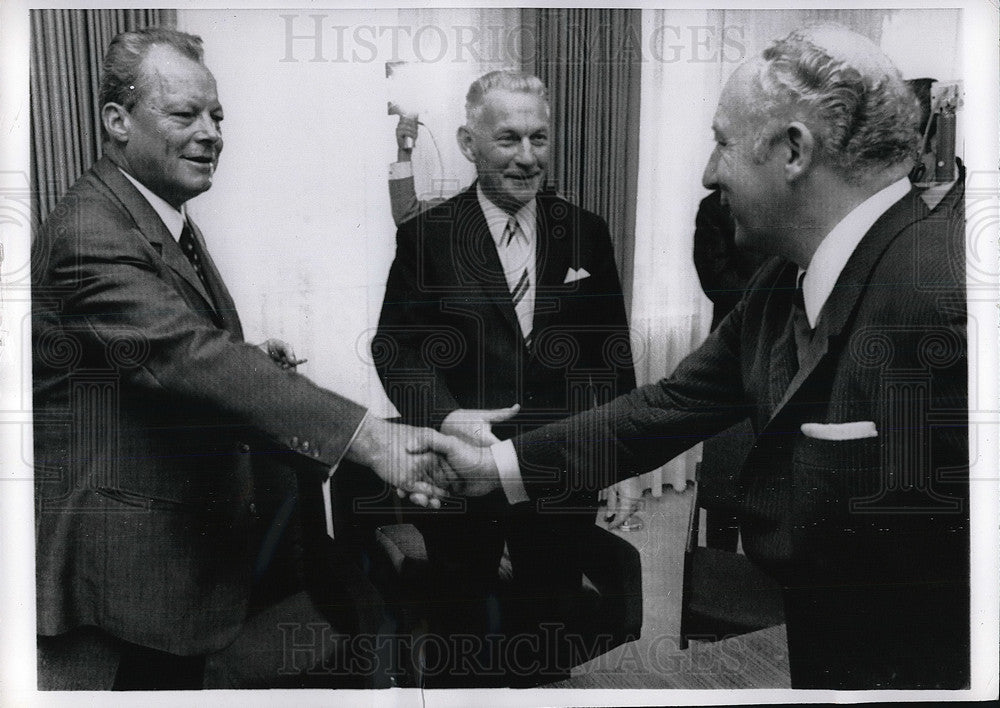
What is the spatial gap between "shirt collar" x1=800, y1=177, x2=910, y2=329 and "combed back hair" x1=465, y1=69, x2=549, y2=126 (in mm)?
869

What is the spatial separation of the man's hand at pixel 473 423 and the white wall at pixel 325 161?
0.57 feet

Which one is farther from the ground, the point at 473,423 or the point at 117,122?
the point at 117,122

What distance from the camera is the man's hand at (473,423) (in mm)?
2746

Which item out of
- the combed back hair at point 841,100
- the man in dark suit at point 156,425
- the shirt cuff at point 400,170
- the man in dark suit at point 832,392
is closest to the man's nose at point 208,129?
the man in dark suit at point 156,425

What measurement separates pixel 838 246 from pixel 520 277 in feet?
2.89

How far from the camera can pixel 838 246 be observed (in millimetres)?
2709

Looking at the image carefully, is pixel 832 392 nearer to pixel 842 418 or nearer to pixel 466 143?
pixel 842 418

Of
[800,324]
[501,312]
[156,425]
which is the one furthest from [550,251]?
[156,425]

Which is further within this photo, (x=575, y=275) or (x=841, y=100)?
(x=575, y=275)

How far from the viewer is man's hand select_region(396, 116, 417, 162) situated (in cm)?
273

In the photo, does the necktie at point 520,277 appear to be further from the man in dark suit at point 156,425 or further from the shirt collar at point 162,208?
the shirt collar at point 162,208

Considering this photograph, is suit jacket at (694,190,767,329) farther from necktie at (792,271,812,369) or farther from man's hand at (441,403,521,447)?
man's hand at (441,403,521,447)

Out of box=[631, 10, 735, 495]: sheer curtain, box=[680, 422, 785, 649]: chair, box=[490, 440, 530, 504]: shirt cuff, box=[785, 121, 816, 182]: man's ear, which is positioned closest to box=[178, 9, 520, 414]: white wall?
box=[490, 440, 530, 504]: shirt cuff

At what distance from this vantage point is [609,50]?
2750 millimetres
